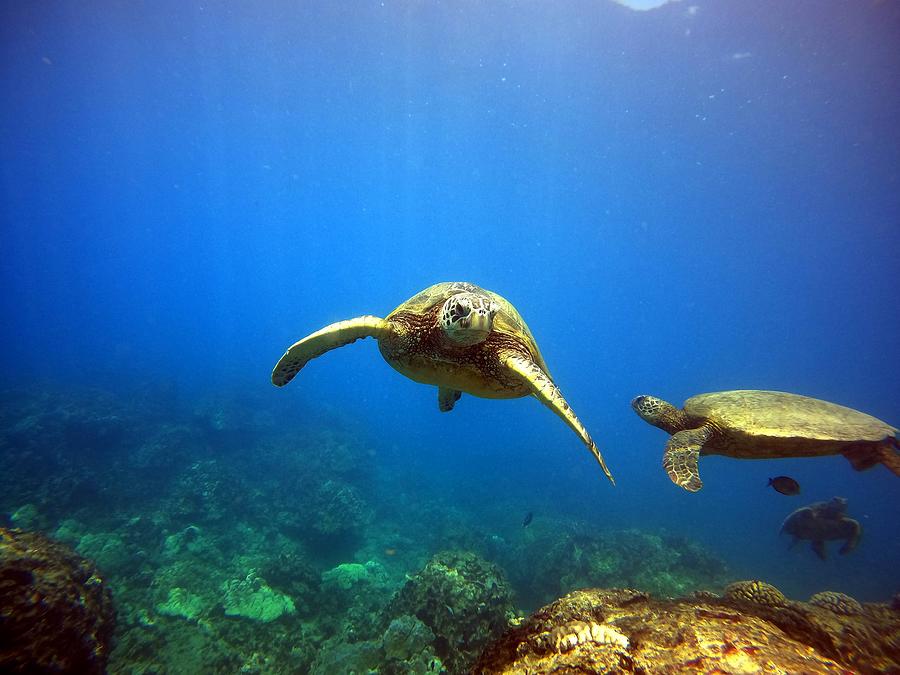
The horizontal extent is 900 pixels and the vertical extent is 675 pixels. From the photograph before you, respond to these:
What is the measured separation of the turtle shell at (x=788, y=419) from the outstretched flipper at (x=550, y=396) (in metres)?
2.53

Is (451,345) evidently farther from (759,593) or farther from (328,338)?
(759,593)

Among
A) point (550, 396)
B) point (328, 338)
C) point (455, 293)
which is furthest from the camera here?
point (455, 293)

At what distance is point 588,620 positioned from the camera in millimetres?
1862

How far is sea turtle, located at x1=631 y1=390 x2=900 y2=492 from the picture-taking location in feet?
13.1

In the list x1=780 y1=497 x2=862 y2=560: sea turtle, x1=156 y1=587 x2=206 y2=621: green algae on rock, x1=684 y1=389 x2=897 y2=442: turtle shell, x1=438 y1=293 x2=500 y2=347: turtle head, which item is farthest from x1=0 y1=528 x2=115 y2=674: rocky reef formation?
x1=780 y1=497 x2=862 y2=560: sea turtle

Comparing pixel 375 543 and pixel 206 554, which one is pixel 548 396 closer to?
pixel 206 554

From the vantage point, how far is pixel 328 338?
3.94 metres

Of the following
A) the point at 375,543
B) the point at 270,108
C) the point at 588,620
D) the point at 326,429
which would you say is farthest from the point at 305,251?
the point at 588,620

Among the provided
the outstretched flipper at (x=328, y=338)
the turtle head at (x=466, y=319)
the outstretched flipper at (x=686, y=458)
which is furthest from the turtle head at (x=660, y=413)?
the outstretched flipper at (x=328, y=338)

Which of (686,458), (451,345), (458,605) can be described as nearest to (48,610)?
(458,605)

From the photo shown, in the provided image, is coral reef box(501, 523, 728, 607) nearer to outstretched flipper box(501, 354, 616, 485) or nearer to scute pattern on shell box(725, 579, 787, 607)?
scute pattern on shell box(725, 579, 787, 607)

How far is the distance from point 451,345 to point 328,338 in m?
1.49

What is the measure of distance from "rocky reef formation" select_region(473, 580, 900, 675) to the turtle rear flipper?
3.32 metres

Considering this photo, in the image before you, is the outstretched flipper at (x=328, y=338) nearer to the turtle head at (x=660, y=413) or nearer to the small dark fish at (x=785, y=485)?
the turtle head at (x=660, y=413)
